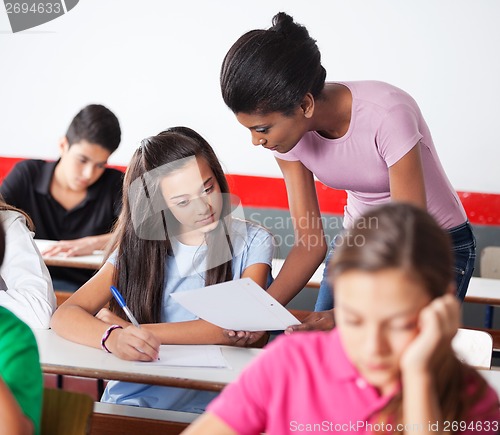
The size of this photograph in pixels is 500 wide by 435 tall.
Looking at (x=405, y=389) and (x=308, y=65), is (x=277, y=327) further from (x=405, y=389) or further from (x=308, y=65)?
(x=405, y=389)

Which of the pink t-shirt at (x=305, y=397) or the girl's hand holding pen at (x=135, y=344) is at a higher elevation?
the pink t-shirt at (x=305, y=397)

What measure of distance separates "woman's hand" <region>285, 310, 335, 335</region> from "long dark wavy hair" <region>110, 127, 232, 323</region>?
0.32 meters

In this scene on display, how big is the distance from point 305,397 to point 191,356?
685 millimetres

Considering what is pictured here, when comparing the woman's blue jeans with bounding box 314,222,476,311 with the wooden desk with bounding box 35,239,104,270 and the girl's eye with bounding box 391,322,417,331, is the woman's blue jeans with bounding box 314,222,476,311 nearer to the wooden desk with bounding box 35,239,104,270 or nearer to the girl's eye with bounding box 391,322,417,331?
the girl's eye with bounding box 391,322,417,331

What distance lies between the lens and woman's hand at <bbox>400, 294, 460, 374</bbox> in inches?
40.9

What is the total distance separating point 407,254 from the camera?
1.06m

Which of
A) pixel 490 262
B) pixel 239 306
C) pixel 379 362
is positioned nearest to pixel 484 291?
pixel 490 262

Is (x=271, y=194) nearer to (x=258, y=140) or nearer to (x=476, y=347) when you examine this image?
(x=476, y=347)

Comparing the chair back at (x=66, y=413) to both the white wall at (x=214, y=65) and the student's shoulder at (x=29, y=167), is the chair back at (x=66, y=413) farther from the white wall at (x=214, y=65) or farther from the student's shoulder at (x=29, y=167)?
the white wall at (x=214, y=65)

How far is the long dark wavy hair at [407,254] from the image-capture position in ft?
3.49

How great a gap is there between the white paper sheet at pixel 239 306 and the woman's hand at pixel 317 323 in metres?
0.01

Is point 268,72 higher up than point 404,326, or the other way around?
point 268,72

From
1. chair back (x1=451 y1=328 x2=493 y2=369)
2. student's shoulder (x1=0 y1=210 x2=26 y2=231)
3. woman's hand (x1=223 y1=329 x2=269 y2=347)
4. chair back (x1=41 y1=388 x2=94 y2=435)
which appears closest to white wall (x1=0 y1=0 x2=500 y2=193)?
chair back (x1=451 y1=328 x2=493 y2=369)

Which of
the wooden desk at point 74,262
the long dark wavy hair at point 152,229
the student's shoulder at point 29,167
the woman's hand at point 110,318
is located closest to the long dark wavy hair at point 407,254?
the woman's hand at point 110,318
